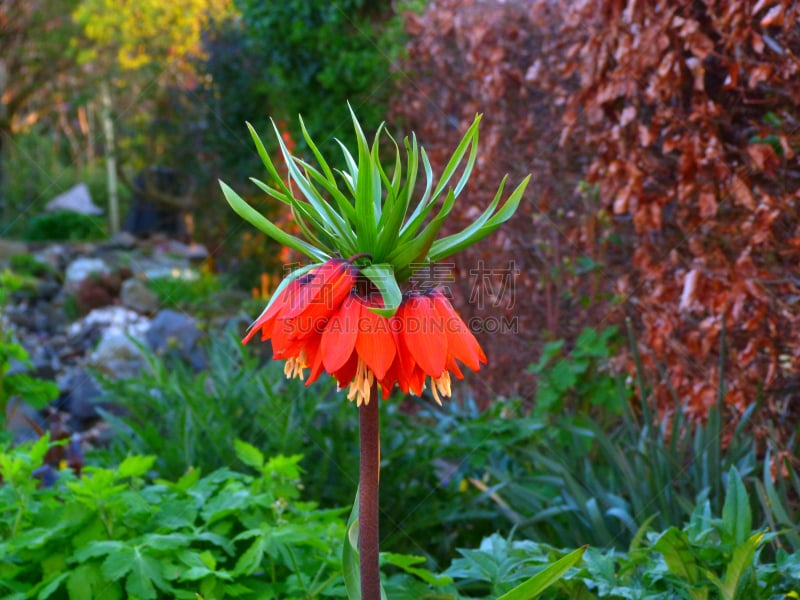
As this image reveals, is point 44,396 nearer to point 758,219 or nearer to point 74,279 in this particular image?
point 758,219

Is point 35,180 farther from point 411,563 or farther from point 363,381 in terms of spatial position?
point 363,381

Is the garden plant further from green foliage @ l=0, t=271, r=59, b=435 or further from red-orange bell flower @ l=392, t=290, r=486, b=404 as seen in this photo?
green foliage @ l=0, t=271, r=59, b=435

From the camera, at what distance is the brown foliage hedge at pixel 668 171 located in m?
2.69

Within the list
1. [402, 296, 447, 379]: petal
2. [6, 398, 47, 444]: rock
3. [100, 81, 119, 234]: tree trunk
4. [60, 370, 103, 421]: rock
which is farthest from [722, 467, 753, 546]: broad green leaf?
[100, 81, 119, 234]: tree trunk

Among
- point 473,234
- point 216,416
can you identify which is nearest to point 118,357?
point 216,416

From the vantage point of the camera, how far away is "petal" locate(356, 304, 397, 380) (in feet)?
3.93

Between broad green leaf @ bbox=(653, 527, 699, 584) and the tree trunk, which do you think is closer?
broad green leaf @ bbox=(653, 527, 699, 584)

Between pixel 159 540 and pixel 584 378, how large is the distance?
241cm

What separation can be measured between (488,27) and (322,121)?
104 inches

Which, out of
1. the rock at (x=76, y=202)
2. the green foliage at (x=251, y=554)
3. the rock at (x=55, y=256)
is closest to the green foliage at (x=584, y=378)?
the green foliage at (x=251, y=554)

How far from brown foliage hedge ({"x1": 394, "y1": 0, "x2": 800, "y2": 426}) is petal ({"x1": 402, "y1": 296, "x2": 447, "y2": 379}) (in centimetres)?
177

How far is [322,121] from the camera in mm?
6887

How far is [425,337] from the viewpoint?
1220 millimetres

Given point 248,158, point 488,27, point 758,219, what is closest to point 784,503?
point 758,219
